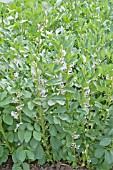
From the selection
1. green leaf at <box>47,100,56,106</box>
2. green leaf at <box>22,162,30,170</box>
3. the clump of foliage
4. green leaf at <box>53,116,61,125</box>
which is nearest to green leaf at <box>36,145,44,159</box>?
the clump of foliage

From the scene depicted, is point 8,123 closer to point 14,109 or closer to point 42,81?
point 14,109

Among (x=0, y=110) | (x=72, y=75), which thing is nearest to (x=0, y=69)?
(x=0, y=110)

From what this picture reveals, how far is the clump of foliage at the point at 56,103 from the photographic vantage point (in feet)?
6.35

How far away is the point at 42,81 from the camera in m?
1.92

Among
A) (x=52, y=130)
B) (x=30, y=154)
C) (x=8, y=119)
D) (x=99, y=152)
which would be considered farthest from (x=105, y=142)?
(x=8, y=119)

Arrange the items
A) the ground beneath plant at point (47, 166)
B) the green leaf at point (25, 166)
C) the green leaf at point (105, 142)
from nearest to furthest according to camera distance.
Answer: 1. the green leaf at point (105, 142)
2. the green leaf at point (25, 166)
3. the ground beneath plant at point (47, 166)

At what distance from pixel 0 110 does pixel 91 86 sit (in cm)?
55

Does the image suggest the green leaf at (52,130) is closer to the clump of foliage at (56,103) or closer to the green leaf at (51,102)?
the clump of foliage at (56,103)

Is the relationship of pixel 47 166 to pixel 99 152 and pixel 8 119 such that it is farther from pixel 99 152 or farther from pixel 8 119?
pixel 8 119

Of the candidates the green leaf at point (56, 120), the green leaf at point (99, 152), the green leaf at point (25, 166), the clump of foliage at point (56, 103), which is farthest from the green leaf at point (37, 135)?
the green leaf at point (99, 152)

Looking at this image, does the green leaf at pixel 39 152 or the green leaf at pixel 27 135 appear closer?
the green leaf at pixel 27 135

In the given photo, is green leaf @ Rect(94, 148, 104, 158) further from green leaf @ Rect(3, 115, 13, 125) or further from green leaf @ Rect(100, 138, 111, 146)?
green leaf @ Rect(3, 115, 13, 125)

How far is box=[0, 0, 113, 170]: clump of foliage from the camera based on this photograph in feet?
6.35

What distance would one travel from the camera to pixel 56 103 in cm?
200
